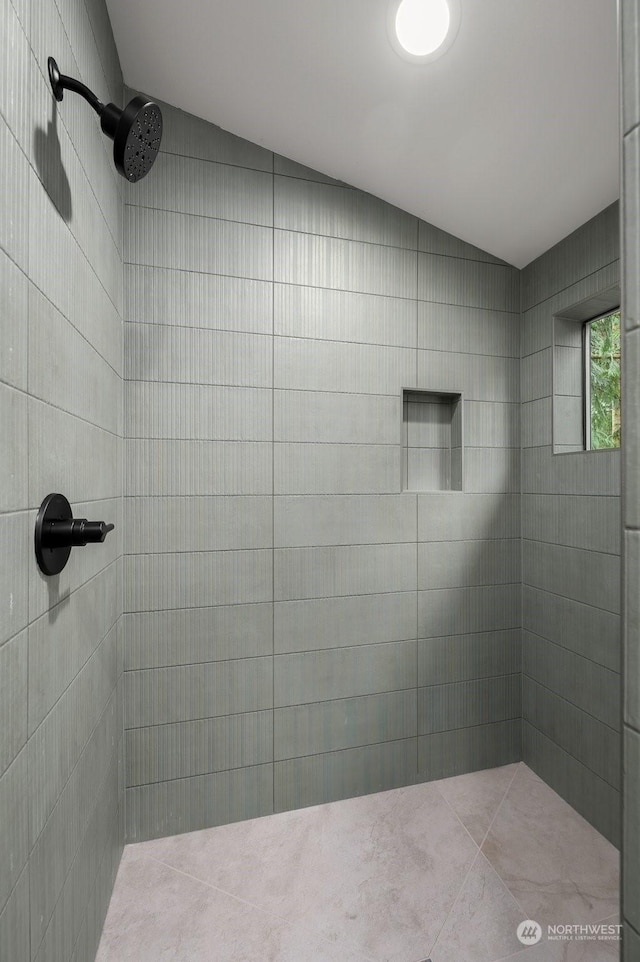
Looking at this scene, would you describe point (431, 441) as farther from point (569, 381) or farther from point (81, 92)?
point (81, 92)

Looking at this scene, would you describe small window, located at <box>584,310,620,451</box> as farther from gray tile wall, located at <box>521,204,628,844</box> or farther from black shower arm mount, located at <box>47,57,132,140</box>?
black shower arm mount, located at <box>47,57,132,140</box>

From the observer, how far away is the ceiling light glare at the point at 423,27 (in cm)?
130

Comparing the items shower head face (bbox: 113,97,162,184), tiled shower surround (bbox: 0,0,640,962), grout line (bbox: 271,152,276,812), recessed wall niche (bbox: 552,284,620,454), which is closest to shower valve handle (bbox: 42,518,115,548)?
tiled shower surround (bbox: 0,0,640,962)

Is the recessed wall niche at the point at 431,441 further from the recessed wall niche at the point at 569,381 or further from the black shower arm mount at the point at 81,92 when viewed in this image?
the black shower arm mount at the point at 81,92

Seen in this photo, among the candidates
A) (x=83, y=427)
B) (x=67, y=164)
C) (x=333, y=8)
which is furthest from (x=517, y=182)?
(x=83, y=427)

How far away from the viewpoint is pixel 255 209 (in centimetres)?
189

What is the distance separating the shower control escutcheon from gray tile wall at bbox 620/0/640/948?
0.81m

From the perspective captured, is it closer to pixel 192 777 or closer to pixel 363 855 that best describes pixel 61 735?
pixel 192 777

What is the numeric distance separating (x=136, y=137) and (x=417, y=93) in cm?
98

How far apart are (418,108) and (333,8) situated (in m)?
0.39

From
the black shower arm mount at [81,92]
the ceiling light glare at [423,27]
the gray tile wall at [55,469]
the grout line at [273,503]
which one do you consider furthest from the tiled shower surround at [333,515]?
the black shower arm mount at [81,92]

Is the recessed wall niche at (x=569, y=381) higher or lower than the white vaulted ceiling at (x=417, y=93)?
lower

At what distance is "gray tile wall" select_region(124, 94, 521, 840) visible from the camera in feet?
5.85

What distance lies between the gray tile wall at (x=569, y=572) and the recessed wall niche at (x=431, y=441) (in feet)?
1.10
